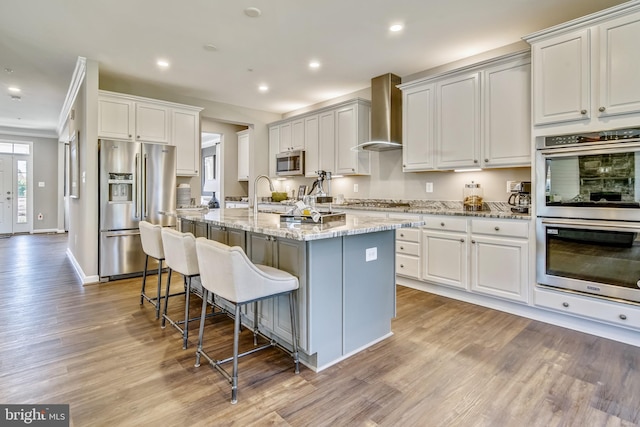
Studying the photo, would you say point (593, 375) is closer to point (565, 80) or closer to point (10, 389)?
point (565, 80)

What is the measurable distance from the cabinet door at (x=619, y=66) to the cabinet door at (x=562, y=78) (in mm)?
96

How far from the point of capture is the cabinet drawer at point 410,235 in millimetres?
3811

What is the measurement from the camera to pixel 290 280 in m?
2.04

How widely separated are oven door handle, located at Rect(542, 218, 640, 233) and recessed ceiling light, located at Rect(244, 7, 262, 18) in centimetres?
299

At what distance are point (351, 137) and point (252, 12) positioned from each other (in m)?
2.35

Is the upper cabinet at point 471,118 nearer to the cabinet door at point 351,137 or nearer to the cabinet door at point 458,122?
the cabinet door at point 458,122

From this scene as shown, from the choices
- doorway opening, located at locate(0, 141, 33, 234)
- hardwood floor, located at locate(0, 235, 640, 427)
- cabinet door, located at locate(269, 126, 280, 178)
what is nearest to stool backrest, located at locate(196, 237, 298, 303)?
hardwood floor, located at locate(0, 235, 640, 427)

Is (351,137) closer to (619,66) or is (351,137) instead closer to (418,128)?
(418,128)

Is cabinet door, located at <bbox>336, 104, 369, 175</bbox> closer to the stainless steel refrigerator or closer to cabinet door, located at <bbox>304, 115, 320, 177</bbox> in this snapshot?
cabinet door, located at <bbox>304, 115, 320, 177</bbox>

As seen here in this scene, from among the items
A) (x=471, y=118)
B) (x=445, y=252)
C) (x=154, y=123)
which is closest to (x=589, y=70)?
(x=471, y=118)

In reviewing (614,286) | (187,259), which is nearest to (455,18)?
(614,286)

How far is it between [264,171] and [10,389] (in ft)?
16.3

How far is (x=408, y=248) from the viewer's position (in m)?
3.91

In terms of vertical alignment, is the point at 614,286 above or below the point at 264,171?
below
